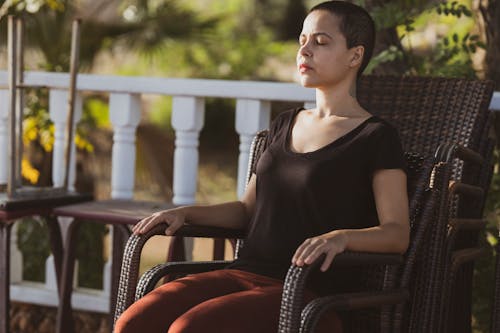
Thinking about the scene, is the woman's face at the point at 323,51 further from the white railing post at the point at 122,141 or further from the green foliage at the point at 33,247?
the green foliage at the point at 33,247

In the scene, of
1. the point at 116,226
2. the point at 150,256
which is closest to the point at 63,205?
the point at 116,226

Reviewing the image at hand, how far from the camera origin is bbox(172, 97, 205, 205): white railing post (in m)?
4.16

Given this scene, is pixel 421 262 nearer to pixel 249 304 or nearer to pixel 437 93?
pixel 249 304

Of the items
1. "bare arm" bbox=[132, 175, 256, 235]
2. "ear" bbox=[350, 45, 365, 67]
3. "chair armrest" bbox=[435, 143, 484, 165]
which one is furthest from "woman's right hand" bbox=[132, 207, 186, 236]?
"chair armrest" bbox=[435, 143, 484, 165]

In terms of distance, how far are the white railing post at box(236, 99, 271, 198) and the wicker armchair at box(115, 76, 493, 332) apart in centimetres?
54

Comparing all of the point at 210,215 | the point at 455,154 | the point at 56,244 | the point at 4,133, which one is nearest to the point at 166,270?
the point at 210,215

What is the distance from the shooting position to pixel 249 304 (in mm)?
2430

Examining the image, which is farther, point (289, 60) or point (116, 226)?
point (289, 60)

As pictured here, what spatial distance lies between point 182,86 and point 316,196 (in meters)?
1.59

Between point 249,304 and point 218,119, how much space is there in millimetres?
11172

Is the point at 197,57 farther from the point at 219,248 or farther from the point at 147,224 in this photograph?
the point at 147,224

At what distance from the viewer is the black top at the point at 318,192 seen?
259cm

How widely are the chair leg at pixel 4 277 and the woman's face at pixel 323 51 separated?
1483 millimetres

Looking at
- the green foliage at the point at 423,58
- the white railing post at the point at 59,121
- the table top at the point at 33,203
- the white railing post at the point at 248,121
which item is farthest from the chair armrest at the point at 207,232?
the white railing post at the point at 59,121
